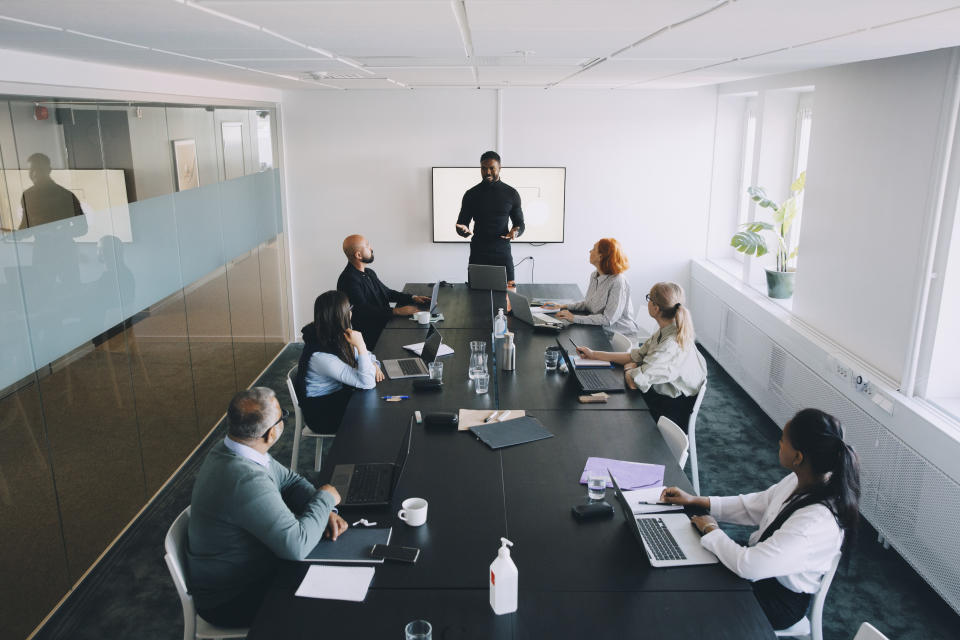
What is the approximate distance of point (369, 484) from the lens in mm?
3141

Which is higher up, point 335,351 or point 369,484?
point 335,351

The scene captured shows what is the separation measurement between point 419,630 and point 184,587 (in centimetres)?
104

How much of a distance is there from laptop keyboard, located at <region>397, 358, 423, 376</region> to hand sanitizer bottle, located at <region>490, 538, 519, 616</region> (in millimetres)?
2287

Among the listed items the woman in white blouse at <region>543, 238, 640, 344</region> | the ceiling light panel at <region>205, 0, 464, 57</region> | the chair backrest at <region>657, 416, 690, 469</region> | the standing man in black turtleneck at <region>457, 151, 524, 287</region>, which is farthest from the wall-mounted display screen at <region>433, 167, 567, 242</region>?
the ceiling light panel at <region>205, 0, 464, 57</region>

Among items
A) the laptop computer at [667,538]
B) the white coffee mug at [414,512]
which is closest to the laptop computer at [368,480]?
the white coffee mug at [414,512]

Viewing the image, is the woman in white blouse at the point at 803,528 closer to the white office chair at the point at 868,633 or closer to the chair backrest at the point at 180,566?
the white office chair at the point at 868,633

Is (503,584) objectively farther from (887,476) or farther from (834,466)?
(887,476)

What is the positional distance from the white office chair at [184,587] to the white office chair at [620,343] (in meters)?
3.08

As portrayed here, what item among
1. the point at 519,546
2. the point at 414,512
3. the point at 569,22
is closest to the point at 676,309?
the point at 519,546

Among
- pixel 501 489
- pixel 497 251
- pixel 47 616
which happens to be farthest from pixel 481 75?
pixel 47 616

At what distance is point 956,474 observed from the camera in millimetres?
3613

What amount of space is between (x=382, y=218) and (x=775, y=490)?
19.1 ft

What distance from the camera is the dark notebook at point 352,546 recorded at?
2.64 meters

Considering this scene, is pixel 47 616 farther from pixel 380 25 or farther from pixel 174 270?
pixel 380 25
